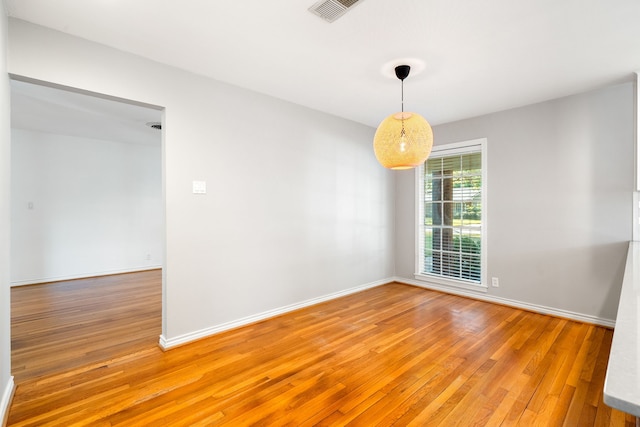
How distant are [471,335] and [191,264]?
9.29 feet

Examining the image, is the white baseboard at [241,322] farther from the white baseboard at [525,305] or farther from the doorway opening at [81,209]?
the white baseboard at [525,305]

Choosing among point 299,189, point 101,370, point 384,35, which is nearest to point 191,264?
point 101,370

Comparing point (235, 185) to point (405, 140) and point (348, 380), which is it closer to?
point (405, 140)

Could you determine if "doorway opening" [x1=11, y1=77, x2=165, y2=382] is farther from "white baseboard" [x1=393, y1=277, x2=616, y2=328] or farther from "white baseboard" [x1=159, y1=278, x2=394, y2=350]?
"white baseboard" [x1=393, y1=277, x2=616, y2=328]

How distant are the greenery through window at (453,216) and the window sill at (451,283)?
0.07m

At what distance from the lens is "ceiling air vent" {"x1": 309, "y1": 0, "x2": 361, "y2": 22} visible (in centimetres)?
191

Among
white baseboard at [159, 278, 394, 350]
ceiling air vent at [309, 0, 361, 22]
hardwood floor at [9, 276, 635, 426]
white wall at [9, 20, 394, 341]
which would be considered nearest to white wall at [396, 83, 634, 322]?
hardwood floor at [9, 276, 635, 426]

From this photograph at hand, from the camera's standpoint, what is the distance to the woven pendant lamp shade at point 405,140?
2463mm

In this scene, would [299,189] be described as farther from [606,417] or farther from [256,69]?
[606,417]

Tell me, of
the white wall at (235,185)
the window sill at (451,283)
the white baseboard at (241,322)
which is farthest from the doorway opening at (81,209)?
the window sill at (451,283)

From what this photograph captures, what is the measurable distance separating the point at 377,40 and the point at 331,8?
0.53 meters

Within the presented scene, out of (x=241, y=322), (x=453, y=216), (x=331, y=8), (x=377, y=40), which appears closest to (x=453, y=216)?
(x=453, y=216)

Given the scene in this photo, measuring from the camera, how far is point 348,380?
2162 millimetres

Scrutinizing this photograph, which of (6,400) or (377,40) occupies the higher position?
(377,40)
